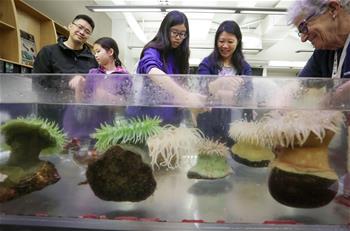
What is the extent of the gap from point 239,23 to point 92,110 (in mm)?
5808

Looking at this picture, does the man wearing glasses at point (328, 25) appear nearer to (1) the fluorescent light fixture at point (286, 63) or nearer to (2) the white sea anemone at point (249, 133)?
(2) the white sea anemone at point (249, 133)

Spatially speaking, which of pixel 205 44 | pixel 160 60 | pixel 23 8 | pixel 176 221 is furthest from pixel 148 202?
pixel 205 44

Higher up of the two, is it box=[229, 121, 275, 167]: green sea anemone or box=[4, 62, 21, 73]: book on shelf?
box=[4, 62, 21, 73]: book on shelf

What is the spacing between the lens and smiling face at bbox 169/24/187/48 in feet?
4.00

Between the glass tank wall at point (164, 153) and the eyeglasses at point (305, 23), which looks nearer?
the glass tank wall at point (164, 153)

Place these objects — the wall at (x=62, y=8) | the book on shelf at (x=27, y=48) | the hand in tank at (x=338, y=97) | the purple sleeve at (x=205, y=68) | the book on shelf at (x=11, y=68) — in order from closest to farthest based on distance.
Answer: the hand in tank at (x=338, y=97), the purple sleeve at (x=205, y=68), the book on shelf at (x=11, y=68), the book on shelf at (x=27, y=48), the wall at (x=62, y=8)

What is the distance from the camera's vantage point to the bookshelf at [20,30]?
258 centimetres

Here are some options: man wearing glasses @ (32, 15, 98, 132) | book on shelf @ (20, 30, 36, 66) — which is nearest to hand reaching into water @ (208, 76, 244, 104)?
man wearing glasses @ (32, 15, 98, 132)

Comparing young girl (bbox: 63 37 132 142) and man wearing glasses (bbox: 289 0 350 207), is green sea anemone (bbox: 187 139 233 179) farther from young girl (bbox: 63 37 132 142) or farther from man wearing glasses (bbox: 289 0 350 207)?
man wearing glasses (bbox: 289 0 350 207)

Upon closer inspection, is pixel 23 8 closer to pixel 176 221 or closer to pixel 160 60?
pixel 160 60

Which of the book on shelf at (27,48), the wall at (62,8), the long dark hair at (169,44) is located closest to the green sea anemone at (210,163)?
the long dark hair at (169,44)

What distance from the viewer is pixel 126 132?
0.60m

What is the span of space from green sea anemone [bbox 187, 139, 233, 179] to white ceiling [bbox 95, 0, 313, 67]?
Answer: 3746 mm

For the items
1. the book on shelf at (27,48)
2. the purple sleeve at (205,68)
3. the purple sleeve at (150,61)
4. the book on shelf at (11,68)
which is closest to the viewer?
the purple sleeve at (150,61)
